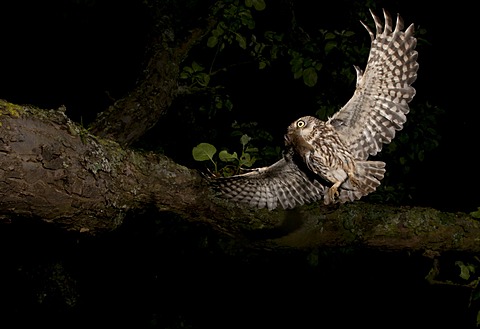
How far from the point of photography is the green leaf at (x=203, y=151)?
2.19m

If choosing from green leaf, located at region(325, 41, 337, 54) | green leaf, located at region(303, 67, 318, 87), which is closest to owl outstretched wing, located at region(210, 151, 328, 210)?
green leaf, located at region(303, 67, 318, 87)

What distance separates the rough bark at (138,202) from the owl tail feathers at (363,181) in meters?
0.49

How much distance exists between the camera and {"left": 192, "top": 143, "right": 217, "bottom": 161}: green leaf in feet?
7.19

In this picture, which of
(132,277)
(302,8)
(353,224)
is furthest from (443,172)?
(353,224)

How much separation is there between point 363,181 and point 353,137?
0.24 meters

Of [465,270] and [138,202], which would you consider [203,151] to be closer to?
[138,202]

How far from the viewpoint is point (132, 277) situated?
155 inches

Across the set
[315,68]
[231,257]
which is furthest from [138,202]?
[231,257]

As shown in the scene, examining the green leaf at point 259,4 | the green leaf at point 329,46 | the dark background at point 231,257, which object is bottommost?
the dark background at point 231,257

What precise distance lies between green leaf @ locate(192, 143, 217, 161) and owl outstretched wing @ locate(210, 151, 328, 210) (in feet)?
0.52

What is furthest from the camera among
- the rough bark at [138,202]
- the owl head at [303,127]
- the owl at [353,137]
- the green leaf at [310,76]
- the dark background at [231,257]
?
the dark background at [231,257]

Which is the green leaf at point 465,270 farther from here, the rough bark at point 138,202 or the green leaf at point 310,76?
the green leaf at point 310,76

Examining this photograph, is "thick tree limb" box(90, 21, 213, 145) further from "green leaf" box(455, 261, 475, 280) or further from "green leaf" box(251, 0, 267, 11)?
"green leaf" box(455, 261, 475, 280)

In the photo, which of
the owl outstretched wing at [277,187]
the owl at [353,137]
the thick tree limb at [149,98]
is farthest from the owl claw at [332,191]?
the thick tree limb at [149,98]
